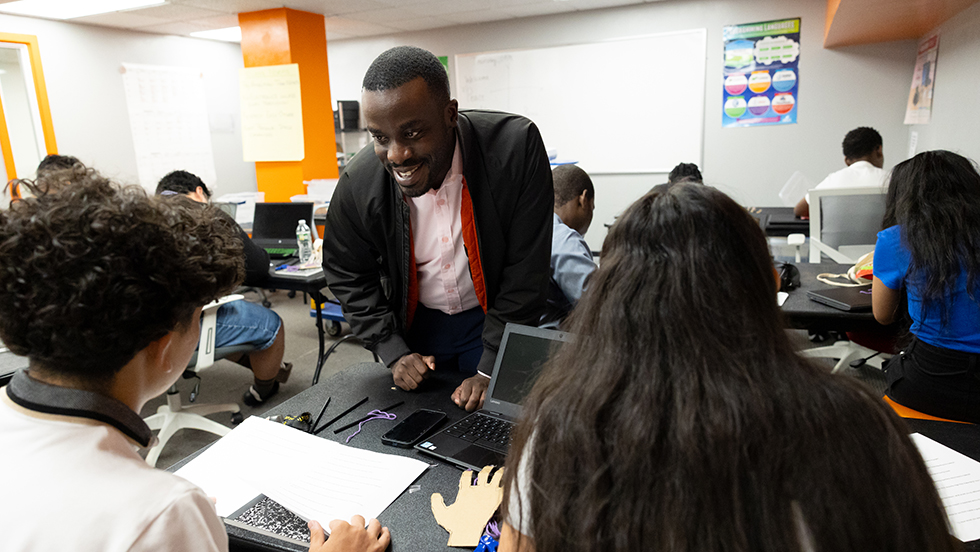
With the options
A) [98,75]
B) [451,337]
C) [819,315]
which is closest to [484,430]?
[451,337]

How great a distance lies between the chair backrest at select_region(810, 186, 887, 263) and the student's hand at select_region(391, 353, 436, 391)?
229 centimetres

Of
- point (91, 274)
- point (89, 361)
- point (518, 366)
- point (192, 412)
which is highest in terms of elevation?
point (91, 274)

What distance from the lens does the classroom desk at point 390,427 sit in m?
0.90

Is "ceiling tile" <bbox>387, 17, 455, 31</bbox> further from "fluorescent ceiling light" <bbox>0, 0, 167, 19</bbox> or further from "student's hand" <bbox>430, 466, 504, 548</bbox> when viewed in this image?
"student's hand" <bbox>430, 466, 504, 548</bbox>

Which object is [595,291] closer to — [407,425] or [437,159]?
[407,425]

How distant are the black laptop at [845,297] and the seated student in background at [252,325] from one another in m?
2.48

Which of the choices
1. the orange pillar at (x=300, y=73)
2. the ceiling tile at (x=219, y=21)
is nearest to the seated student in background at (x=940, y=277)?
the orange pillar at (x=300, y=73)

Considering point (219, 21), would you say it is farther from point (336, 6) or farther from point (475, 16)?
point (475, 16)

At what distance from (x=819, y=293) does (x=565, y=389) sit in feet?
6.74

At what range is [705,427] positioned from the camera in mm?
553

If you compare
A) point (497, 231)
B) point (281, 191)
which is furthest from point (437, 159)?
point (281, 191)

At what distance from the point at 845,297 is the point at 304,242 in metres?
2.83

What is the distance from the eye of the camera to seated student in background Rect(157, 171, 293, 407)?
2740 millimetres

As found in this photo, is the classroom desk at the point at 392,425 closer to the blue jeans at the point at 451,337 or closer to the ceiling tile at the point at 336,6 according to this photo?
the blue jeans at the point at 451,337
